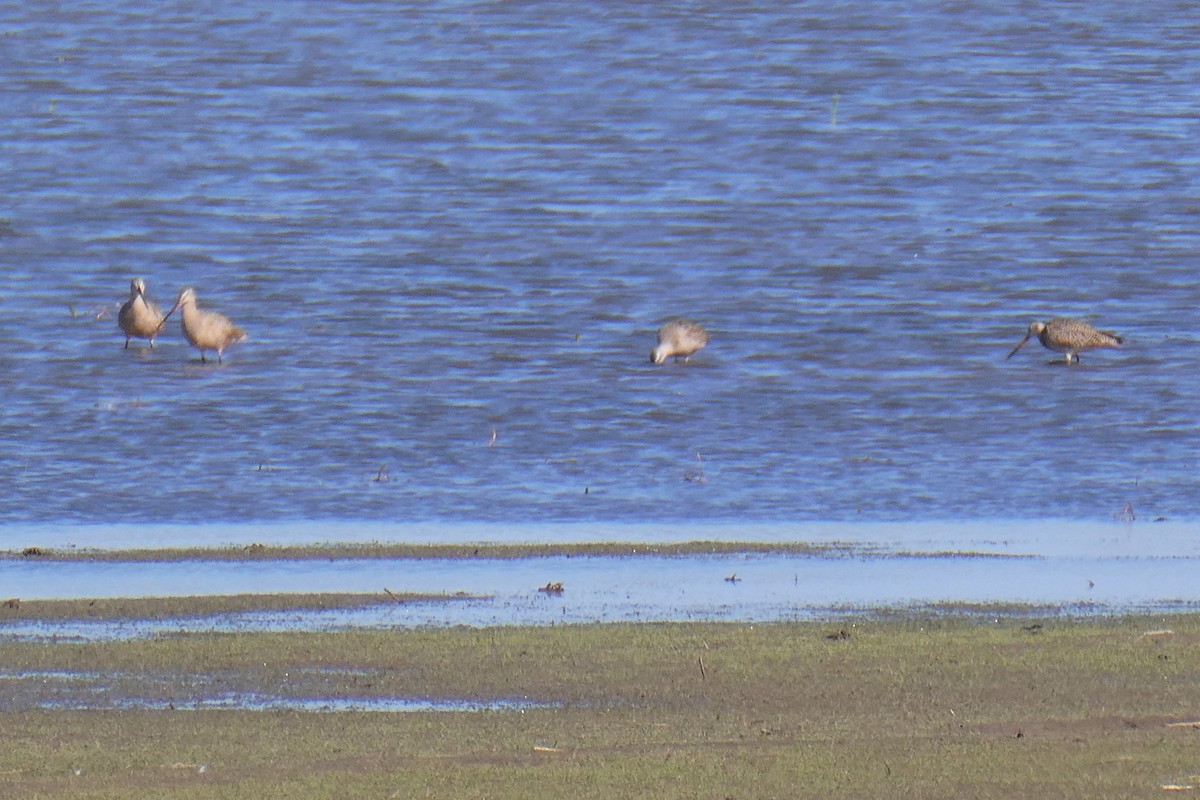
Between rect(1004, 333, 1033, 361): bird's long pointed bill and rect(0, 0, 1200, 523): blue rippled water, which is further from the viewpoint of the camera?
rect(1004, 333, 1033, 361): bird's long pointed bill

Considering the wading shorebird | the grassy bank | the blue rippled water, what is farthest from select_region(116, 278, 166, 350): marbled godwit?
the grassy bank

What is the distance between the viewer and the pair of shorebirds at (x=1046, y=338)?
1373 centimetres

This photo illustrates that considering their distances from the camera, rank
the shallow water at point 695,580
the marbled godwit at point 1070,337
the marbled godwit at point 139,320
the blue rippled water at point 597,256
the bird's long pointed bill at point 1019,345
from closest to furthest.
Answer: the shallow water at point 695,580, the blue rippled water at point 597,256, the marbled godwit at point 1070,337, the bird's long pointed bill at point 1019,345, the marbled godwit at point 139,320

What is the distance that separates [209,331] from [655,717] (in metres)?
8.25

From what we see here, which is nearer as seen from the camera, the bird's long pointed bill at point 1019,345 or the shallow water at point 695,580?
the shallow water at point 695,580

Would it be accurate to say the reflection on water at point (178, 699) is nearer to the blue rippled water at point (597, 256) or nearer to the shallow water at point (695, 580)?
the shallow water at point (695, 580)

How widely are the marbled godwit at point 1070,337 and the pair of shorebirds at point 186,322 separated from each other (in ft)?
14.1

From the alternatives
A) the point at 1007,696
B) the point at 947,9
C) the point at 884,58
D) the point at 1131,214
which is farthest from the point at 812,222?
the point at 1007,696

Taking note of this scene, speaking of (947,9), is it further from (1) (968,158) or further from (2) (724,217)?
(2) (724,217)

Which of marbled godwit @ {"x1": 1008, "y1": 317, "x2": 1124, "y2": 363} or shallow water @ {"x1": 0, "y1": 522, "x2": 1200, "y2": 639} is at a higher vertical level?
shallow water @ {"x1": 0, "y1": 522, "x2": 1200, "y2": 639}

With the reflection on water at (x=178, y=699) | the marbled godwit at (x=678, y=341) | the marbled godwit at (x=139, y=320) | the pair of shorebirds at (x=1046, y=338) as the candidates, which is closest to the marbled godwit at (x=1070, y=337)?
the pair of shorebirds at (x=1046, y=338)

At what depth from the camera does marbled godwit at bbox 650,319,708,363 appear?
538 inches

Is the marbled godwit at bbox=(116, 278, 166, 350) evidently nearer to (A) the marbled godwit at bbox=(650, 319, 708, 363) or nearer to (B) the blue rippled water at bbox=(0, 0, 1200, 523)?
(B) the blue rippled water at bbox=(0, 0, 1200, 523)

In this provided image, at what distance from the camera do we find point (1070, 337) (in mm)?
13922
